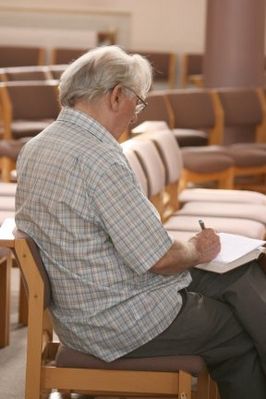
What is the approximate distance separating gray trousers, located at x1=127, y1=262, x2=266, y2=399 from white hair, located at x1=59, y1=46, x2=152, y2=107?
2.26 ft

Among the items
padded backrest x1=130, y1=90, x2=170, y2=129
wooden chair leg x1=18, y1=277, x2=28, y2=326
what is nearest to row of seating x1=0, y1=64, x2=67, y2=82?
padded backrest x1=130, y1=90, x2=170, y2=129

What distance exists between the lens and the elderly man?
116 inches

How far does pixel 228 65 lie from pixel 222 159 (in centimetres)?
214

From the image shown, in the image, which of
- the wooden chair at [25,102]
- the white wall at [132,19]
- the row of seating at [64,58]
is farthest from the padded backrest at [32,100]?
the white wall at [132,19]

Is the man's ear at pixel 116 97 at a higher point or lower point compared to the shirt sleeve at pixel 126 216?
higher

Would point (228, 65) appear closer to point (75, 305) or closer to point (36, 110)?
point (36, 110)

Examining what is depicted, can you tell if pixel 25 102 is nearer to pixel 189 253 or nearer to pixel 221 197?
pixel 221 197

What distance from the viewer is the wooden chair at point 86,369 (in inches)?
120

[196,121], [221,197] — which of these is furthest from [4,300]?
[196,121]

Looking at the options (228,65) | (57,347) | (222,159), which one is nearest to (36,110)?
(222,159)

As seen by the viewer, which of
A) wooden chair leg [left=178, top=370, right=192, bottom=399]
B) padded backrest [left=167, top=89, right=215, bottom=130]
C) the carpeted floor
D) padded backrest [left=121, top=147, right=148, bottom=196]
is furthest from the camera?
padded backrest [left=167, top=89, right=215, bottom=130]

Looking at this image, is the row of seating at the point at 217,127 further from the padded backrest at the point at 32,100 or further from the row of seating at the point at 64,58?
the row of seating at the point at 64,58

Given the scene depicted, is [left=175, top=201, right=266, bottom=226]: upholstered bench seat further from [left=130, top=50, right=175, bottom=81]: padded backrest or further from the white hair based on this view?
[left=130, top=50, right=175, bottom=81]: padded backrest

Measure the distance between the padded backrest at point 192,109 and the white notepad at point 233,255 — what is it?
4.79 meters
